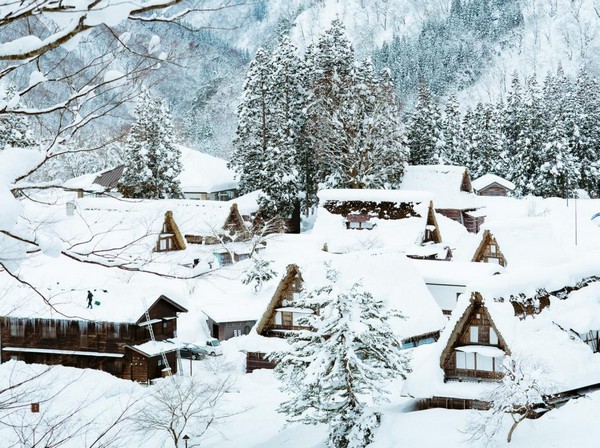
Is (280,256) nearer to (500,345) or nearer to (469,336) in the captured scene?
(469,336)

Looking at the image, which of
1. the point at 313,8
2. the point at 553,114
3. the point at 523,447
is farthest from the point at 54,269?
the point at 313,8

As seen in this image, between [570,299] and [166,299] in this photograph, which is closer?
[570,299]

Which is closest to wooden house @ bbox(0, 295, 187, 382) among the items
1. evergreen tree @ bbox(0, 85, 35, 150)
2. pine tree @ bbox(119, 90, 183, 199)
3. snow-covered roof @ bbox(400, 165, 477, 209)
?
evergreen tree @ bbox(0, 85, 35, 150)

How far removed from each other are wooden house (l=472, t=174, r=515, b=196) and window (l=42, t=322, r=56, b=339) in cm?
3839

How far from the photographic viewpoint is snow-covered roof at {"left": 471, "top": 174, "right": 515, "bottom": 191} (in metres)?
55.6

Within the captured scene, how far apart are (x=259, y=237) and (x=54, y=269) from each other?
38.0ft

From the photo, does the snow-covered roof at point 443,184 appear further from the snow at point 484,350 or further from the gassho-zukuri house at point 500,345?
the snow at point 484,350

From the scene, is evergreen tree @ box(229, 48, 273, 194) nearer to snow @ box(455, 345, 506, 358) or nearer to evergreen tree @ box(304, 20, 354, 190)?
evergreen tree @ box(304, 20, 354, 190)

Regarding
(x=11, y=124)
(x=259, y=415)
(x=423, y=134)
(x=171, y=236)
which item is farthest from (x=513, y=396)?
(x=423, y=134)

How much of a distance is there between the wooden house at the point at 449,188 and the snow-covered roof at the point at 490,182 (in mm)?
10040

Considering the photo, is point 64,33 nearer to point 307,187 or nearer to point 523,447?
point 523,447

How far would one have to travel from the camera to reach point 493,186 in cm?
5628

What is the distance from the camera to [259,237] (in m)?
35.5

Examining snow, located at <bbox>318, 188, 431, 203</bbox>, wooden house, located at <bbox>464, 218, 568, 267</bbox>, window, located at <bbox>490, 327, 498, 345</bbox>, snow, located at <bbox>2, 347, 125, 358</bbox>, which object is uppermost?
snow, located at <bbox>318, 188, 431, 203</bbox>
